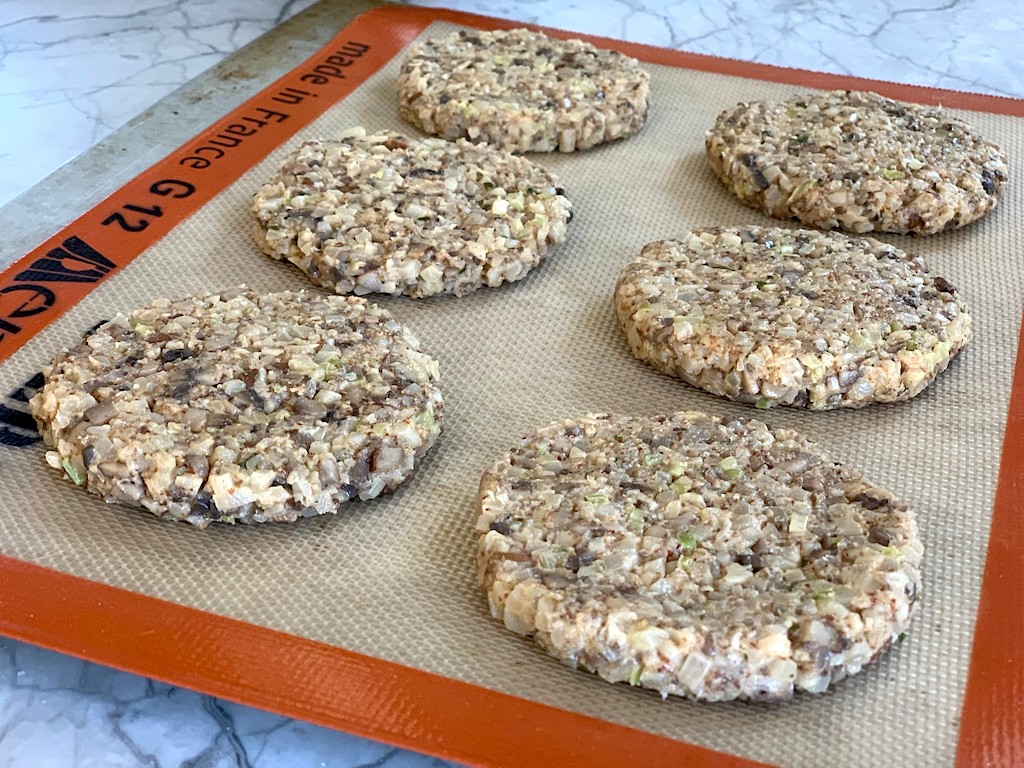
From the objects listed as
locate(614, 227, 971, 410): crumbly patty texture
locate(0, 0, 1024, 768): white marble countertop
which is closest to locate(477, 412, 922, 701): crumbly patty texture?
locate(614, 227, 971, 410): crumbly patty texture

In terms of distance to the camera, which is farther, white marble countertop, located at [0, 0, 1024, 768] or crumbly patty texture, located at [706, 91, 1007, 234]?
white marble countertop, located at [0, 0, 1024, 768]

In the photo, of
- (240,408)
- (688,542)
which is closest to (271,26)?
(240,408)

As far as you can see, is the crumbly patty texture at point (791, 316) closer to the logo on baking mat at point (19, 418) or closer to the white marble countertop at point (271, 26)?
the logo on baking mat at point (19, 418)

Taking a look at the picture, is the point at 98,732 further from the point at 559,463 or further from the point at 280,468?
the point at 559,463

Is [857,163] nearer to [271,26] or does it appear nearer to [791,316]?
[791,316]

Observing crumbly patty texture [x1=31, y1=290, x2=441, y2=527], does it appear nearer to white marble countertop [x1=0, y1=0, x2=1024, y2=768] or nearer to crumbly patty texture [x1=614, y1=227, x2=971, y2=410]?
crumbly patty texture [x1=614, y1=227, x2=971, y2=410]

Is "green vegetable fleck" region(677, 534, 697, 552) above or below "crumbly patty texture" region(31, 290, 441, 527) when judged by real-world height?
below
